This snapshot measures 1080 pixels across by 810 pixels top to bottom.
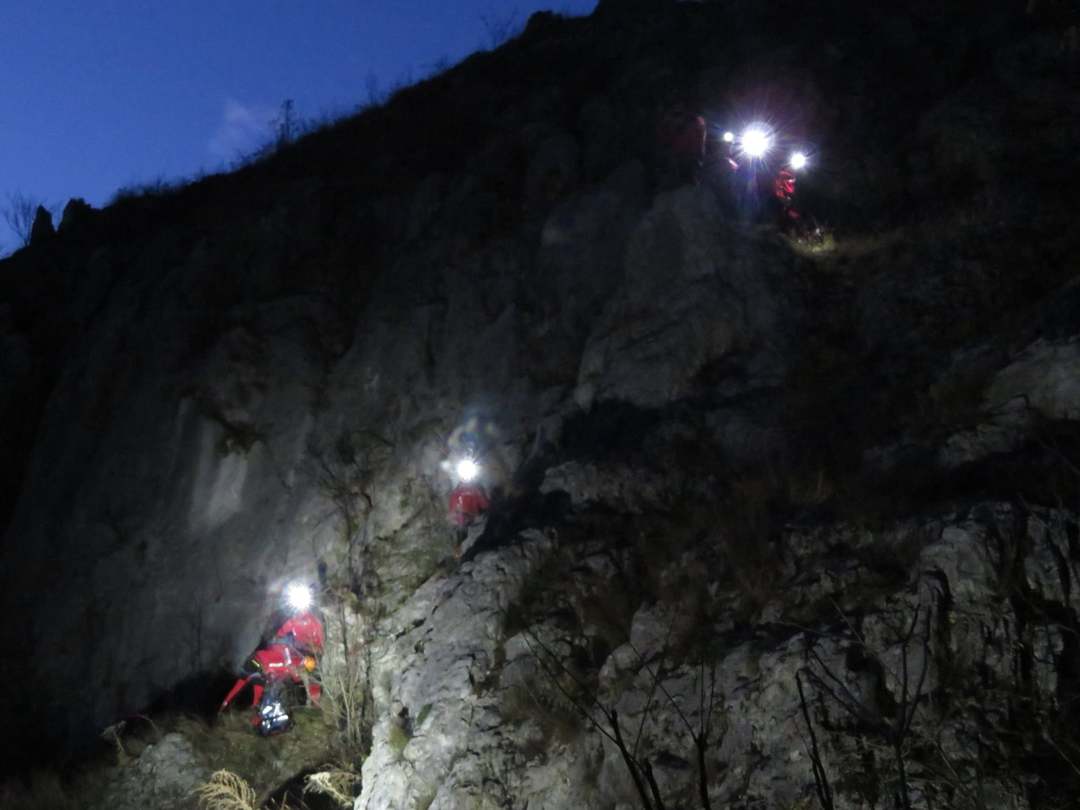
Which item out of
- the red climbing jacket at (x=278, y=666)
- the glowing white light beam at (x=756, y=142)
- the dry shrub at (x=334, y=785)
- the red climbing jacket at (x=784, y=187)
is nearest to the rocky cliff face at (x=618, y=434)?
the red climbing jacket at (x=784, y=187)

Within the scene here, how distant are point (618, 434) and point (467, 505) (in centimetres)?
258

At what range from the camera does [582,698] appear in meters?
6.92

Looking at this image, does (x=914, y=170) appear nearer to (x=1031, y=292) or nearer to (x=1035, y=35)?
(x=1035, y=35)

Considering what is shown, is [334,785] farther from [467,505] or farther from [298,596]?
[467,505]

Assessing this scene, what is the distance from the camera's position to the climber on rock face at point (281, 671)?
419 inches

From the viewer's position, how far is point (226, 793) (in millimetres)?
9266

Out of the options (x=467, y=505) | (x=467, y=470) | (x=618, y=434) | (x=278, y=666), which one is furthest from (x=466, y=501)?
(x=278, y=666)

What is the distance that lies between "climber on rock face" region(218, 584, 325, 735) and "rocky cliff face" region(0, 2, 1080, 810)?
494mm

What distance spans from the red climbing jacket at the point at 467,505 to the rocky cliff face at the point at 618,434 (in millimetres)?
252

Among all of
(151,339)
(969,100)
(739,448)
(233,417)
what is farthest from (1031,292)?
(151,339)

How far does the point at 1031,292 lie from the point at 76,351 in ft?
60.4

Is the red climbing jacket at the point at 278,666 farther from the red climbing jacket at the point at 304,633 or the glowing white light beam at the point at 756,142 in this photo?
the glowing white light beam at the point at 756,142

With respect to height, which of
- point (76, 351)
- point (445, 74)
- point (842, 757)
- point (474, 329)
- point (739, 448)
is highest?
point (445, 74)

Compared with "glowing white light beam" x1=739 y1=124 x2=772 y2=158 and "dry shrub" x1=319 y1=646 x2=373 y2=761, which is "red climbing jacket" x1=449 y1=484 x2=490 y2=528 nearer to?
"dry shrub" x1=319 y1=646 x2=373 y2=761
